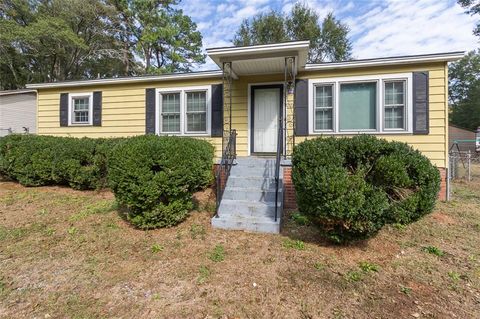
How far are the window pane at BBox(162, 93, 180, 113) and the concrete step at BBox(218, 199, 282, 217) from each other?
13.1 feet

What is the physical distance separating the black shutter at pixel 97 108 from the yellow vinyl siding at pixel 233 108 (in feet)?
0.37

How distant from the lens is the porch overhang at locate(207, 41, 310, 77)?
5.59 metres

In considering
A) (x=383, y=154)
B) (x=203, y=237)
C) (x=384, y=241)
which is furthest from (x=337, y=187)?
(x=203, y=237)

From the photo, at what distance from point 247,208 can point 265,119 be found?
3.33 m

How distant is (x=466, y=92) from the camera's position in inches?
1346

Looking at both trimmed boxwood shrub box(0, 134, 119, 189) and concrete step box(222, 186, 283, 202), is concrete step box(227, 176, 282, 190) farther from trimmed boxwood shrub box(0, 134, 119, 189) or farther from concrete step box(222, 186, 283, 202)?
trimmed boxwood shrub box(0, 134, 119, 189)

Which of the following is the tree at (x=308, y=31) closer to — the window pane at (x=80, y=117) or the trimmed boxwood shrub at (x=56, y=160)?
the window pane at (x=80, y=117)

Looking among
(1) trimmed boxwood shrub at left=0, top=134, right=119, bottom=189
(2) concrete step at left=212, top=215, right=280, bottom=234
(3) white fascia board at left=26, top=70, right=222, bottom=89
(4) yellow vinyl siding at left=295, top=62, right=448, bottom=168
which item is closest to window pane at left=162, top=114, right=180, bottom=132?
(3) white fascia board at left=26, top=70, right=222, bottom=89

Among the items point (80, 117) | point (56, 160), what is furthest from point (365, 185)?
point (80, 117)

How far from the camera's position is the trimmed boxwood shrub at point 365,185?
324 centimetres

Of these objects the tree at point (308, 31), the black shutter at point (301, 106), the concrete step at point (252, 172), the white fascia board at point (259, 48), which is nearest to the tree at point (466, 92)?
the tree at point (308, 31)

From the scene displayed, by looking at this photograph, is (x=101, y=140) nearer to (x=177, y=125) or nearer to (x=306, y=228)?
(x=177, y=125)

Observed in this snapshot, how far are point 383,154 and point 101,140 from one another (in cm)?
637

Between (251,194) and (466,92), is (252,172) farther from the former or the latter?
(466,92)
